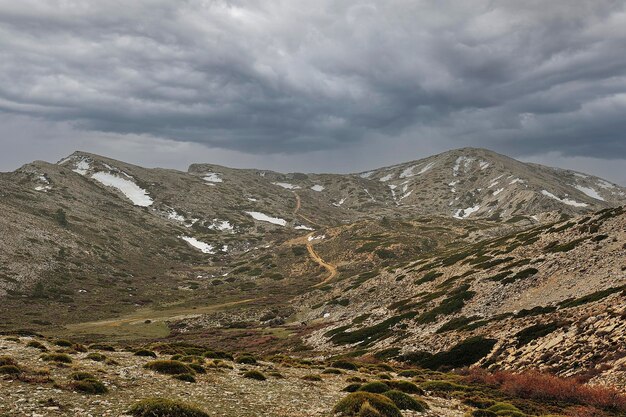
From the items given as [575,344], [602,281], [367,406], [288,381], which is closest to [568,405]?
[575,344]

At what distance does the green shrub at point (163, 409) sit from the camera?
1608cm

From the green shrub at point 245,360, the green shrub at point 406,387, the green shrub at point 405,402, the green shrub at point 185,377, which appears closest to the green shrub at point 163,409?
the green shrub at point 185,377

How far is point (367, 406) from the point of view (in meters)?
19.0

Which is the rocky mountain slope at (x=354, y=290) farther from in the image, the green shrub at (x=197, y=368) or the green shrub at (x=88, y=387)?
the green shrub at (x=88, y=387)

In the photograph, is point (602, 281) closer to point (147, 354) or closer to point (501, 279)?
point (501, 279)

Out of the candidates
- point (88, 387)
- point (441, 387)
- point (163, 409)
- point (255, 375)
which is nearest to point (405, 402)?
point (441, 387)

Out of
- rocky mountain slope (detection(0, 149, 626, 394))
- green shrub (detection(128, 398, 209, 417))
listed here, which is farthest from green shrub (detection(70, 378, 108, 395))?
rocky mountain slope (detection(0, 149, 626, 394))

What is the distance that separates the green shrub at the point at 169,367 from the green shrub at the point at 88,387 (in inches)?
252

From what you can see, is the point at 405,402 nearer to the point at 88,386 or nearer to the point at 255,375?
the point at 255,375

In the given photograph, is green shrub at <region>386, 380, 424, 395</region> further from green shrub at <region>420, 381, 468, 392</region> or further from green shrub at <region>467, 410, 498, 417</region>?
green shrub at <region>467, 410, 498, 417</region>

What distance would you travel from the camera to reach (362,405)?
19.3 meters

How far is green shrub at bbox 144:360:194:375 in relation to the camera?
25828mm

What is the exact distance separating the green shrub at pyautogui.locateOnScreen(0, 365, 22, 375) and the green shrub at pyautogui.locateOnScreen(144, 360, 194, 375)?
7.41 meters

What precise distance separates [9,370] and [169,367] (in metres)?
8.35
